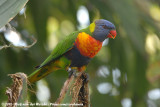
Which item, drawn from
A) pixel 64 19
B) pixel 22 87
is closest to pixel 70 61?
pixel 22 87

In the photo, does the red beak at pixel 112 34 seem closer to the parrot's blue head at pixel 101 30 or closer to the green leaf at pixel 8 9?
the parrot's blue head at pixel 101 30

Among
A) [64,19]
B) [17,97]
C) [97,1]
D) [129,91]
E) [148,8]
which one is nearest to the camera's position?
[17,97]

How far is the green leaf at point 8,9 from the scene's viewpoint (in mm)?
843

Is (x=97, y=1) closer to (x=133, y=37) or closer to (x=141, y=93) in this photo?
(x=133, y=37)

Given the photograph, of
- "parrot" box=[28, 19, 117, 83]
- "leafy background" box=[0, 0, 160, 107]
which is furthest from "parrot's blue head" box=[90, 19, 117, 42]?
"leafy background" box=[0, 0, 160, 107]

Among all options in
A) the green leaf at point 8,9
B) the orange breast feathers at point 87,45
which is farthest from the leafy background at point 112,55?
the green leaf at point 8,9

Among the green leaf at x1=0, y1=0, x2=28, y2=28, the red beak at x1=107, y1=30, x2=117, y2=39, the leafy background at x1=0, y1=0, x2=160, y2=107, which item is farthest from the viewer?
the leafy background at x1=0, y1=0, x2=160, y2=107

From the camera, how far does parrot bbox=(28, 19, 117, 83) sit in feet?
6.43

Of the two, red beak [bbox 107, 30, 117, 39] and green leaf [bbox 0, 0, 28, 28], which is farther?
red beak [bbox 107, 30, 117, 39]

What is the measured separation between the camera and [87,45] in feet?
6.42

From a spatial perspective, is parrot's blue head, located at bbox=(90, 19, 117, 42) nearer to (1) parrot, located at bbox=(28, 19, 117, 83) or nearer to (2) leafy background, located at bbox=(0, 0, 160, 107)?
(1) parrot, located at bbox=(28, 19, 117, 83)

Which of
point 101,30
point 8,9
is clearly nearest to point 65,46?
point 101,30

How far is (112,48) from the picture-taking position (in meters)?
2.65

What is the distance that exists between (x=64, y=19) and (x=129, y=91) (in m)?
1.36
